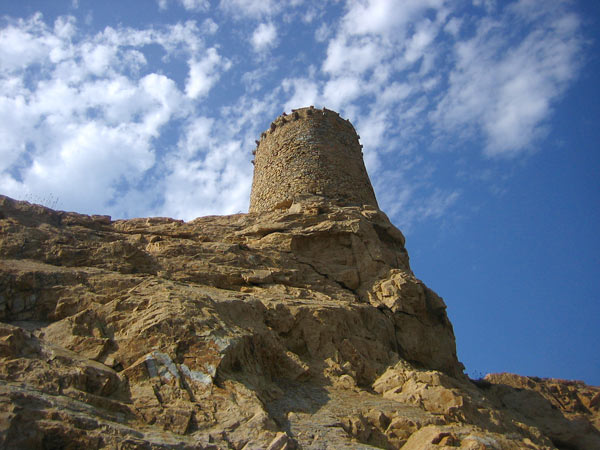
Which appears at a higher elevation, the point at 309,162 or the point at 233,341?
the point at 309,162

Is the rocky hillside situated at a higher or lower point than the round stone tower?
lower

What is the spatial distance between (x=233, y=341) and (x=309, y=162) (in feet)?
27.0

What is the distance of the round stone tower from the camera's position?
12.9 metres

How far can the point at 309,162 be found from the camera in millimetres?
13453

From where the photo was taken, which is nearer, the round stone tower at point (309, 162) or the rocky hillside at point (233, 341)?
the rocky hillside at point (233, 341)

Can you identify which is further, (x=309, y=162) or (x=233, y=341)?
(x=309, y=162)

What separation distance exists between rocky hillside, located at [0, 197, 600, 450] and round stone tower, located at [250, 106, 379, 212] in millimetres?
1665

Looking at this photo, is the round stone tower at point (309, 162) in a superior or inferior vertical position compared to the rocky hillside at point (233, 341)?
superior

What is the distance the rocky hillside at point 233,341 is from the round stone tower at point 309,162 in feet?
5.46

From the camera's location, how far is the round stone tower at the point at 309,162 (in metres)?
12.9

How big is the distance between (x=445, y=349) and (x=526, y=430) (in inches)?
95.9

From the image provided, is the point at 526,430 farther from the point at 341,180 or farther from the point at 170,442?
the point at 341,180

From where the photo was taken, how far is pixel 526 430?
7176 millimetres

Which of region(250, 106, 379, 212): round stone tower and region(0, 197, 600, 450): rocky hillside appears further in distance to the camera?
region(250, 106, 379, 212): round stone tower
